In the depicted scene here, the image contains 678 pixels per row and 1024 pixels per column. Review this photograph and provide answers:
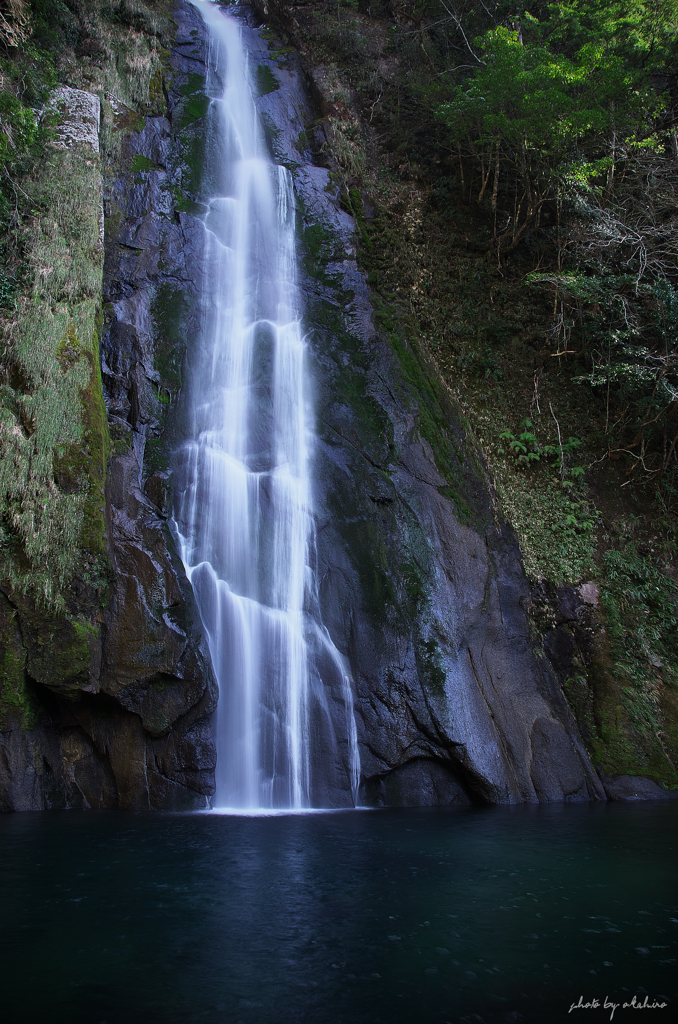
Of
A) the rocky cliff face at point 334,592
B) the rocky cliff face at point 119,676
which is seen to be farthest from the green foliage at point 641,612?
the rocky cliff face at point 119,676

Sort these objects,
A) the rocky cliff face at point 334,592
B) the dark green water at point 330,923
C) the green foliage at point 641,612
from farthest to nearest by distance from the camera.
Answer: the green foliage at point 641,612, the rocky cliff face at point 334,592, the dark green water at point 330,923

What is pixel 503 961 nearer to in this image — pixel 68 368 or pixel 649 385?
pixel 68 368

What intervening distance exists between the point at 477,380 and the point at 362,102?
33.5 ft

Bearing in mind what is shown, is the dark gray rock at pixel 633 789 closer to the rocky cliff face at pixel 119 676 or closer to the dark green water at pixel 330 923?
the dark green water at pixel 330 923

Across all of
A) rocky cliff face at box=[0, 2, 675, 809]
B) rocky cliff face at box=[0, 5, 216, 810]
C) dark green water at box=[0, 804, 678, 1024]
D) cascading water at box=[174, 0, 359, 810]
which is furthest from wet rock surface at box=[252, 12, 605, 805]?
rocky cliff face at box=[0, 5, 216, 810]

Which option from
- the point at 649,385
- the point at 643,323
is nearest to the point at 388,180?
the point at 643,323

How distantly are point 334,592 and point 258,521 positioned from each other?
5.43 ft

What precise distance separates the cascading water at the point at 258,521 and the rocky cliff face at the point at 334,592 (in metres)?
0.29

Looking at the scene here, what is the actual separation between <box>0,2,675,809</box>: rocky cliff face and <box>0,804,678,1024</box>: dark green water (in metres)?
1.36

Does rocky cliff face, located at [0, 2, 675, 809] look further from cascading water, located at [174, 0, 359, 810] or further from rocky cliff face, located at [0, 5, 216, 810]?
cascading water, located at [174, 0, 359, 810]

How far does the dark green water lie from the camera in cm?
321

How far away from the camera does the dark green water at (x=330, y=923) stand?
3.21 m

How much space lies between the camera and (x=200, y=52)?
16.8 m

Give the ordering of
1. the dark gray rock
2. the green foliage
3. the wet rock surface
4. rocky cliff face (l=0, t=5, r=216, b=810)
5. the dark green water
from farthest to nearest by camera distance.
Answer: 1. the green foliage
2. the dark gray rock
3. the wet rock surface
4. rocky cliff face (l=0, t=5, r=216, b=810)
5. the dark green water
